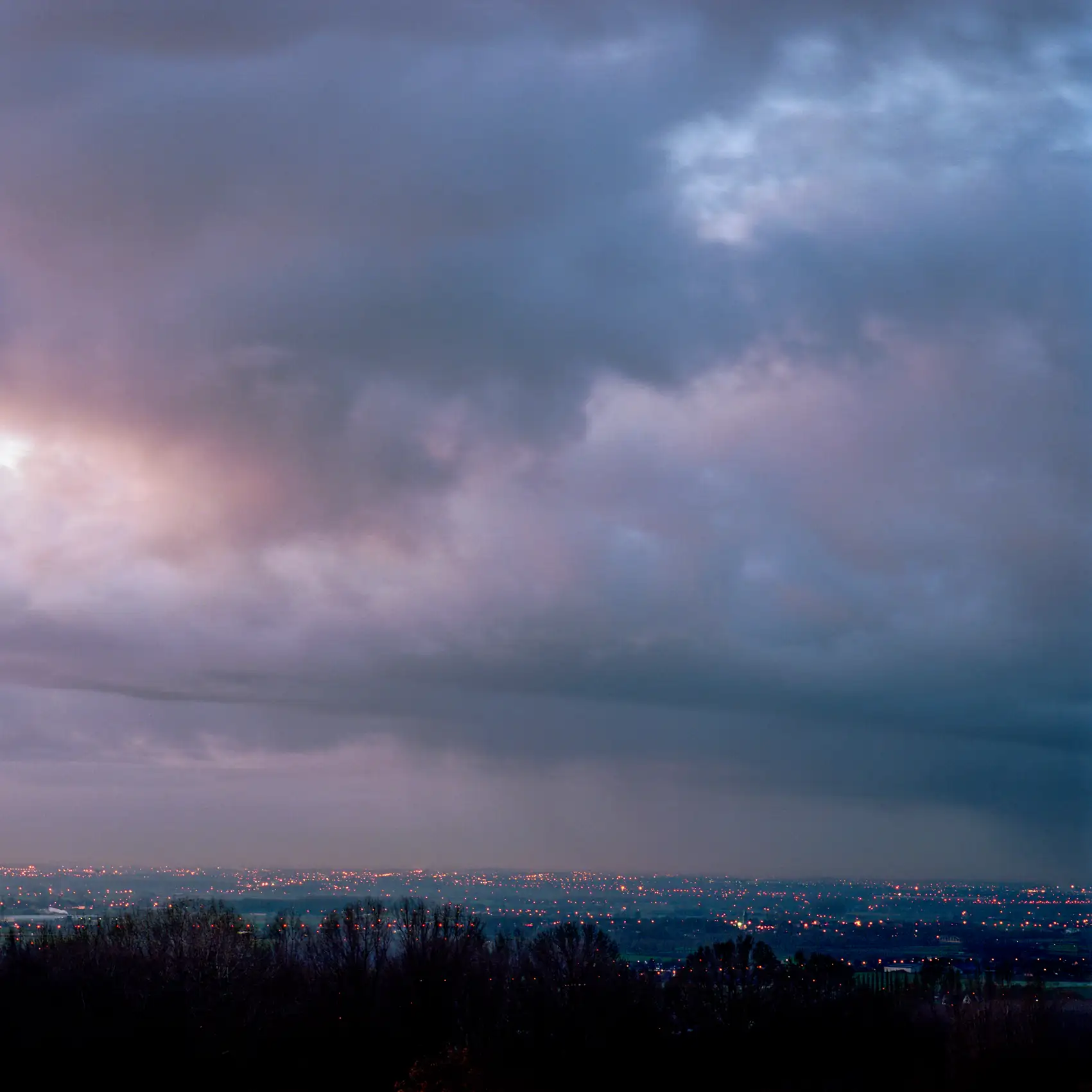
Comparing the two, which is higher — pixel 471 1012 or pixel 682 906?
pixel 471 1012

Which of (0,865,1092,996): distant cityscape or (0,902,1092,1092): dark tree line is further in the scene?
(0,865,1092,996): distant cityscape

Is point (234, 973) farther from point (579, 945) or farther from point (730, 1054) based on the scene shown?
point (730, 1054)

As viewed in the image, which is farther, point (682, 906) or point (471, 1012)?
point (682, 906)

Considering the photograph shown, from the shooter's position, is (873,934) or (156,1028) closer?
(156,1028)

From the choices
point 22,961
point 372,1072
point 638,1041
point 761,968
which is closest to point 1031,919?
point 761,968
